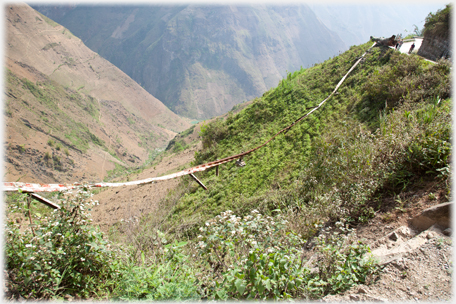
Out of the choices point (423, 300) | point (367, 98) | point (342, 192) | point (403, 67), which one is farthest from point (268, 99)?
point (423, 300)

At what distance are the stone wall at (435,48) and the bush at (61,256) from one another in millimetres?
11194

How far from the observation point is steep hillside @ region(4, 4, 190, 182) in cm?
3675

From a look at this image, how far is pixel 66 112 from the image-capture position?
172ft

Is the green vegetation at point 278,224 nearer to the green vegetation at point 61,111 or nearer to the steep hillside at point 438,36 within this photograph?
the steep hillside at point 438,36

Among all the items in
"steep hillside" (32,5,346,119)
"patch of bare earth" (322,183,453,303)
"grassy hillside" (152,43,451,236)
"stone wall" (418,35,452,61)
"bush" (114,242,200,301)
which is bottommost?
"bush" (114,242,200,301)

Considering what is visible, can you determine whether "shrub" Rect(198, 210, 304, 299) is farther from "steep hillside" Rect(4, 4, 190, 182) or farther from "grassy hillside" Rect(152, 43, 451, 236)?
"steep hillside" Rect(4, 4, 190, 182)

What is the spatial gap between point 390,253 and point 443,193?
44.5 inches

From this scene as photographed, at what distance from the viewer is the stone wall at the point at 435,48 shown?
8.23 meters

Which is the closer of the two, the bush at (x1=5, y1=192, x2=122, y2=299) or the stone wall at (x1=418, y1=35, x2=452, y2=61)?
the bush at (x1=5, y1=192, x2=122, y2=299)

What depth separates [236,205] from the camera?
6023 millimetres

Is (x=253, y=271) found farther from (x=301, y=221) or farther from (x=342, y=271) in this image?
(x=301, y=221)

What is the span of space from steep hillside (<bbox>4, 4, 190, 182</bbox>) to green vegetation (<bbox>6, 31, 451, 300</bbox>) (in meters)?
23.8

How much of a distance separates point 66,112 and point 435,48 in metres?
61.9

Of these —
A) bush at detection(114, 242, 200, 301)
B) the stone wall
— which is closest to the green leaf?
bush at detection(114, 242, 200, 301)
